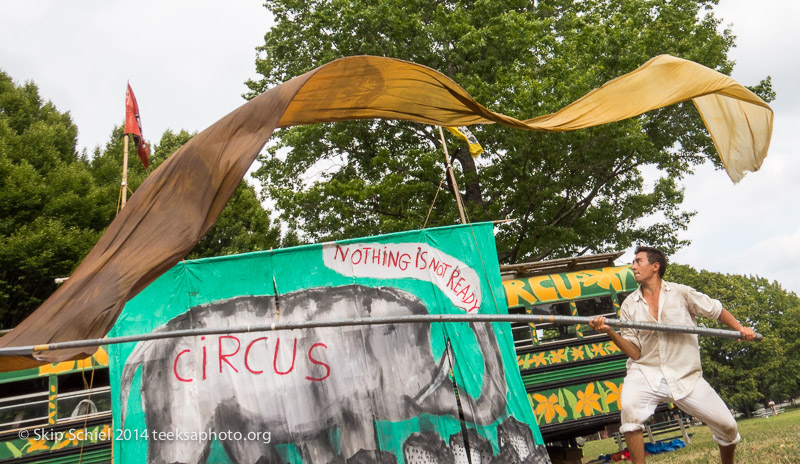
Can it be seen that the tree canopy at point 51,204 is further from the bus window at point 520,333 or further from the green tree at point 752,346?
the green tree at point 752,346

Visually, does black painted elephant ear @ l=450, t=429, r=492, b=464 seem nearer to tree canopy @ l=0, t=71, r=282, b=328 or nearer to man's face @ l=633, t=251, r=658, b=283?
man's face @ l=633, t=251, r=658, b=283

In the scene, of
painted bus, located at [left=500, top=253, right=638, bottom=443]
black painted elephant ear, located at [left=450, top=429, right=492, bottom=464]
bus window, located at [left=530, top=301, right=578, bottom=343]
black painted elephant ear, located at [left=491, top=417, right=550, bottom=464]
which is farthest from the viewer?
bus window, located at [left=530, top=301, right=578, bottom=343]

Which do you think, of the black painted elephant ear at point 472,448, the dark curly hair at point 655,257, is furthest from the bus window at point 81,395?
the dark curly hair at point 655,257

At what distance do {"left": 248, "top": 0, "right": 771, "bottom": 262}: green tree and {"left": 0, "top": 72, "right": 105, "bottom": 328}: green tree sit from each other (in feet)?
21.7

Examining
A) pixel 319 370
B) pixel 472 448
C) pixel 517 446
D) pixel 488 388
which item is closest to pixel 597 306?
pixel 488 388

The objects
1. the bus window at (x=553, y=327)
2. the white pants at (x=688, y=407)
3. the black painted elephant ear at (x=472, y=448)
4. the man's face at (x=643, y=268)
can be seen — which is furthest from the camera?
the bus window at (x=553, y=327)

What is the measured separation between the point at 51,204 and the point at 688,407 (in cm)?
2040

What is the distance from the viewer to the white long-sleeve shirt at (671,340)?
16.3 ft

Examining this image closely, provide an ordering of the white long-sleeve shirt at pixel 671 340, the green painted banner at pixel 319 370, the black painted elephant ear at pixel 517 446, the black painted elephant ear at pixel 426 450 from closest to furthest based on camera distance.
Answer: the white long-sleeve shirt at pixel 671 340 < the green painted banner at pixel 319 370 < the black painted elephant ear at pixel 426 450 < the black painted elephant ear at pixel 517 446

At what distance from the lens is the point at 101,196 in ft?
68.8

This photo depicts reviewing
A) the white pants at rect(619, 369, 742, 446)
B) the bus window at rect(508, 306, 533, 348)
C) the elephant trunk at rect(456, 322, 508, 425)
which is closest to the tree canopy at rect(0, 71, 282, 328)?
the bus window at rect(508, 306, 533, 348)

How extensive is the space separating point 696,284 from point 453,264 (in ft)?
147

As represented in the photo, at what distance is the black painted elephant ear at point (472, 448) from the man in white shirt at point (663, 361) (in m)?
→ 3.75

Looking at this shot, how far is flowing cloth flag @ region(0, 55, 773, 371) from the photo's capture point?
3.51 meters
